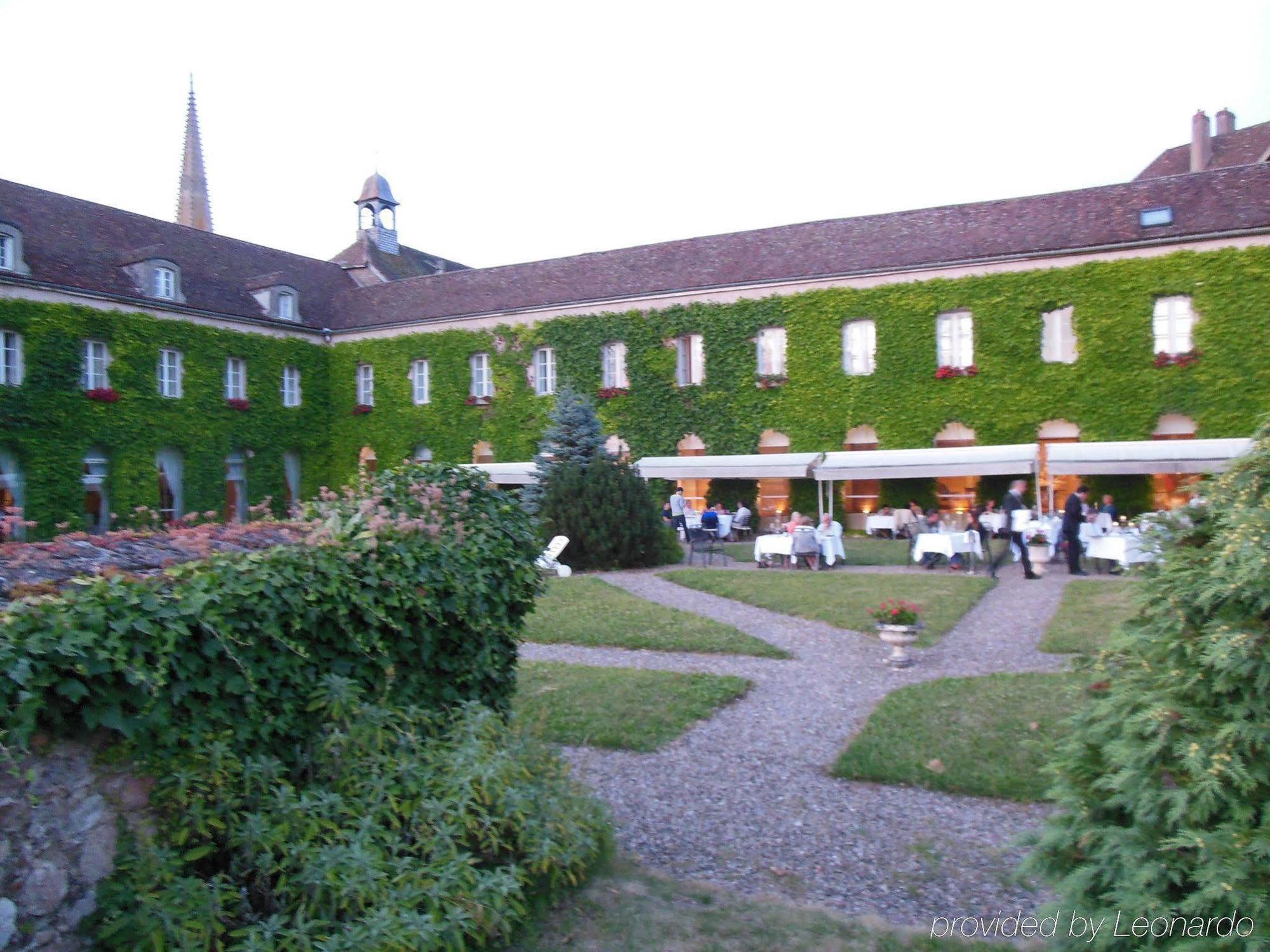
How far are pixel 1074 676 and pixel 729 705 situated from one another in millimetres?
4248

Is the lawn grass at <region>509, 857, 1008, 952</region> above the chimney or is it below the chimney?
below

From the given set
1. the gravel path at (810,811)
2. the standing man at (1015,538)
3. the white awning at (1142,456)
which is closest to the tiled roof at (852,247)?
the white awning at (1142,456)

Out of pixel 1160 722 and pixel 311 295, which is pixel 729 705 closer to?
pixel 1160 722

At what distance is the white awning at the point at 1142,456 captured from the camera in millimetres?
19506

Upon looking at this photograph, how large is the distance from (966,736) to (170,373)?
26767 mm

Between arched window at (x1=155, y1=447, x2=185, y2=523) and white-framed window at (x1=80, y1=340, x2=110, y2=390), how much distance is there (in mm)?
2717

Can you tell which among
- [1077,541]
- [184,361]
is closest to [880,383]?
[1077,541]

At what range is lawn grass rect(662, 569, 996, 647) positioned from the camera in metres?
11.3

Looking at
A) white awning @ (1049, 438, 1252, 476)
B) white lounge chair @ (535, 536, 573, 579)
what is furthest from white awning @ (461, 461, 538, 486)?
white awning @ (1049, 438, 1252, 476)

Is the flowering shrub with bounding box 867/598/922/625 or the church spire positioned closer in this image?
the flowering shrub with bounding box 867/598/922/625

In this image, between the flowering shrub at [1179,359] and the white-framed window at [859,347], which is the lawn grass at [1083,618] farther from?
the white-framed window at [859,347]

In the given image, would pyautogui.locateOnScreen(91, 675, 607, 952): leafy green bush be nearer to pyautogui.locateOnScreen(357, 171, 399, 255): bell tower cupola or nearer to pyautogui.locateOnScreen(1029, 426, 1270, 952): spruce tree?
pyautogui.locateOnScreen(1029, 426, 1270, 952): spruce tree

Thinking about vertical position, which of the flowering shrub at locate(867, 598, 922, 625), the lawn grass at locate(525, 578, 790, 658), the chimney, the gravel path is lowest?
the gravel path

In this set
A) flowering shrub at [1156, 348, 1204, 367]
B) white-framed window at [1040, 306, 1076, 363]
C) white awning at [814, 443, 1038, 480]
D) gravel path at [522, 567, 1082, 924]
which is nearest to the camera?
gravel path at [522, 567, 1082, 924]
